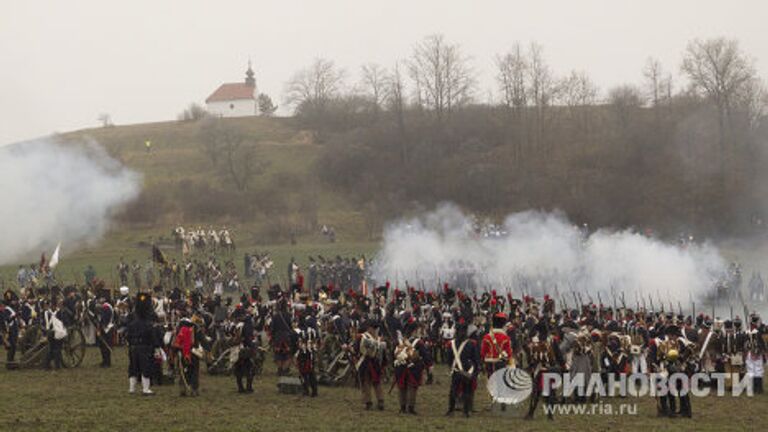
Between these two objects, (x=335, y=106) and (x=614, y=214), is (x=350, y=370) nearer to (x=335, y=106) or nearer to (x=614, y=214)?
(x=614, y=214)

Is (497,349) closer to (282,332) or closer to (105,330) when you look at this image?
(282,332)

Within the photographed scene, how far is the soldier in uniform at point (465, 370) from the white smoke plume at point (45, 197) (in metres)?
28.4

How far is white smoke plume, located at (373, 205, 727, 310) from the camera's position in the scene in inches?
1298

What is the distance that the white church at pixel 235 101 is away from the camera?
13800 cm

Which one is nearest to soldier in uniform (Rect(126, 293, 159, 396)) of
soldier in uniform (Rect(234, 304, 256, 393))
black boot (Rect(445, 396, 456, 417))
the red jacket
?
soldier in uniform (Rect(234, 304, 256, 393))

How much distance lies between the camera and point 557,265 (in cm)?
3631

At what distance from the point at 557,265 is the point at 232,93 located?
4249 inches

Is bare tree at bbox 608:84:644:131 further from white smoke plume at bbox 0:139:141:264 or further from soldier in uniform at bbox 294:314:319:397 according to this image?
soldier in uniform at bbox 294:314:319:397

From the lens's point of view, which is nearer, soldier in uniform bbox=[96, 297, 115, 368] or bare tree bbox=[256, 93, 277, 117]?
soldier in uniform bbox=[96, 297, 115, 368]

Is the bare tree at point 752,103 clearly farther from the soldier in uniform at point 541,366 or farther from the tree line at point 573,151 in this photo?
the soldier in uniform at point 541,366

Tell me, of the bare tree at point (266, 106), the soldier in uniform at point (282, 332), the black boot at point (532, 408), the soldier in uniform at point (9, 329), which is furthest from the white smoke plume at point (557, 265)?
the bare tree at point (266, 106)

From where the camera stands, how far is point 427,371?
20062 millimetres

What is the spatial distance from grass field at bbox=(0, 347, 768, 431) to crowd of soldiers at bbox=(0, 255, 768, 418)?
0.40 metres

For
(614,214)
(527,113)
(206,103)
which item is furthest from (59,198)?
(206,103)
